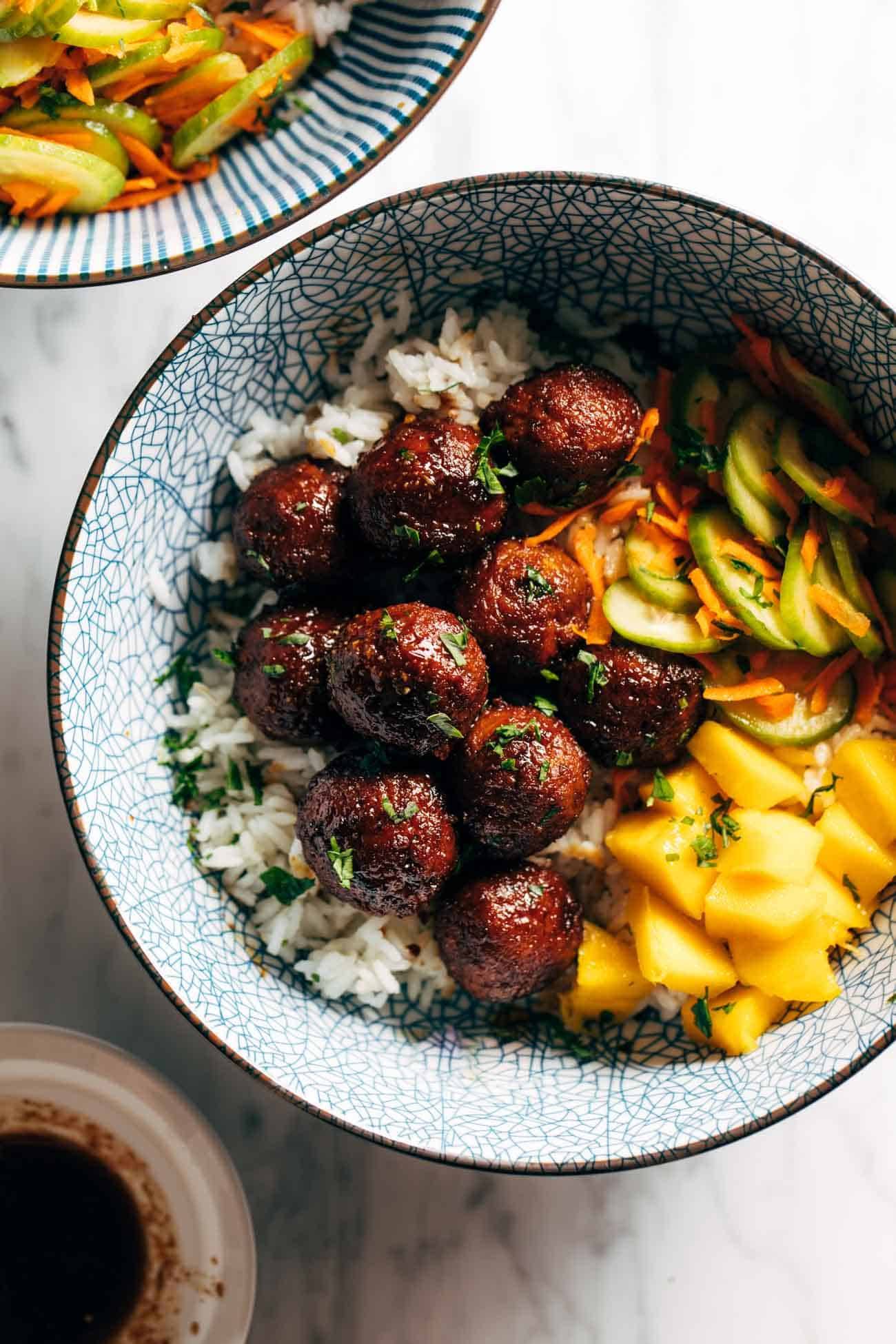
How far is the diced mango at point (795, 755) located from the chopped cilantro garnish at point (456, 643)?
1.98 ft

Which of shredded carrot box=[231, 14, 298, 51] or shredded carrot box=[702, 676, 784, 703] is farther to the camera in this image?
shredded carrot box=[231, 14, 298, 51]

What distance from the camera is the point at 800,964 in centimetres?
197

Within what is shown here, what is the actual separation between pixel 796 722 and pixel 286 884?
3.12ft

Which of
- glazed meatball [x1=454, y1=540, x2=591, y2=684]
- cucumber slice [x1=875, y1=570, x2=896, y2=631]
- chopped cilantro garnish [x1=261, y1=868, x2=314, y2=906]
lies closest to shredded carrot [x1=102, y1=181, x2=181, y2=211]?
glazed meatball [x1=454, y1=540, x2=591, y2=684]

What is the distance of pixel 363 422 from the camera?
2076 millimetres

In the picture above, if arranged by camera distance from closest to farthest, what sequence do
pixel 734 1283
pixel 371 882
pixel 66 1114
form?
pixel 371 882 → pixel 66 1114 → pixel 734 1283

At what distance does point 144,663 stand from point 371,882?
1.97 feet

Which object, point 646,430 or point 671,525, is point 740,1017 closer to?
point 671,525

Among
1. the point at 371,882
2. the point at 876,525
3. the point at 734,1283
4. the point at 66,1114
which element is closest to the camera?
the point at 371,882

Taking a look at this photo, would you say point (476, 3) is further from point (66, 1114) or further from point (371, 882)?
point (66, 1114)

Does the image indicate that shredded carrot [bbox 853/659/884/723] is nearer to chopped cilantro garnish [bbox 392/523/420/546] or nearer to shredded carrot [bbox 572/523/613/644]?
shredded carrot [bbox 572/523/613/644]

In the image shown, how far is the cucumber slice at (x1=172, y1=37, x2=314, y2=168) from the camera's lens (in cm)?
206

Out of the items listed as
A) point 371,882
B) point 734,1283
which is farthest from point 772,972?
point 734,1283

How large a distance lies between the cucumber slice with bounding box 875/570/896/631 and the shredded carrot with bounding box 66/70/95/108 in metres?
1.59
